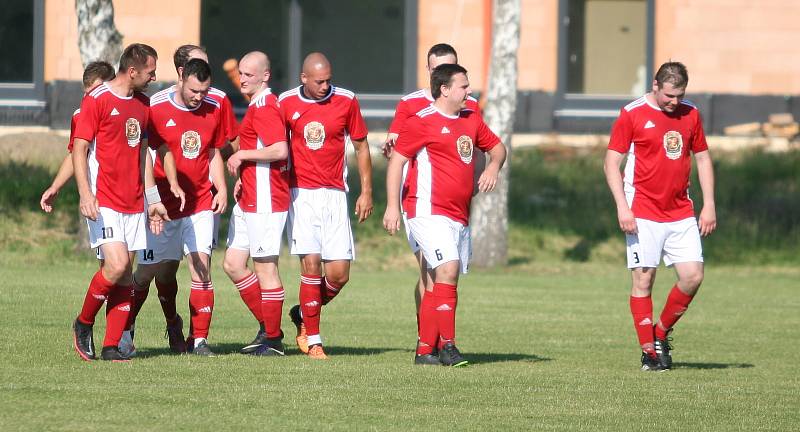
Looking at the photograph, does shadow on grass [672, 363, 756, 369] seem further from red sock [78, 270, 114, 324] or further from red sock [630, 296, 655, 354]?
red sock [78, 270, 114, 324]

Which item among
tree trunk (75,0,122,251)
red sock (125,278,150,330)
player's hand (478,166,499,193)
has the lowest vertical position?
red sock (125,278,150,330)

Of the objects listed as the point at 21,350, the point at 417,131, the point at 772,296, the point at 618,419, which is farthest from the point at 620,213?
the point at 772,296

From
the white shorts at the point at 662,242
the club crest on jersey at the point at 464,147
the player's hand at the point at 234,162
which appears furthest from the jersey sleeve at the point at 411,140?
the white shorts at the point at 662,242

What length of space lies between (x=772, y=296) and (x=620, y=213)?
7.92m

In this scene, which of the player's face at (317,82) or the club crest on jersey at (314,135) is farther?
the club crest on jersey at (314,135)

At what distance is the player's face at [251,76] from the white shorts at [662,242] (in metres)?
2.93

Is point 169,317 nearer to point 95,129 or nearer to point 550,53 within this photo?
point 95,129

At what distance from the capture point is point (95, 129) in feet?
33.1

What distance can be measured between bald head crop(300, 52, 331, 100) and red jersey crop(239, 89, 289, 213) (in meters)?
0.27

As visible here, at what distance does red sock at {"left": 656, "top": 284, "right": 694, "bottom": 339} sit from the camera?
11273 mm

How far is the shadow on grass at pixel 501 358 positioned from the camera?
37.8ft

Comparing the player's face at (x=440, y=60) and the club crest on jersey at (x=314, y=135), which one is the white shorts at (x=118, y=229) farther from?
the player's face at (x=440, y=60)

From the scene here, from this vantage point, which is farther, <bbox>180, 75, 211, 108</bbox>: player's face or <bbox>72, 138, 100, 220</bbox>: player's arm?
<bbox>180, 75, 211, 108</bbox>: player's face

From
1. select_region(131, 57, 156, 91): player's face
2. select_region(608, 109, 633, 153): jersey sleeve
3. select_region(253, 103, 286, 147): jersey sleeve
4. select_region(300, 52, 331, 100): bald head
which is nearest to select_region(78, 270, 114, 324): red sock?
select_region(131, 57, 156, 91): player's face
